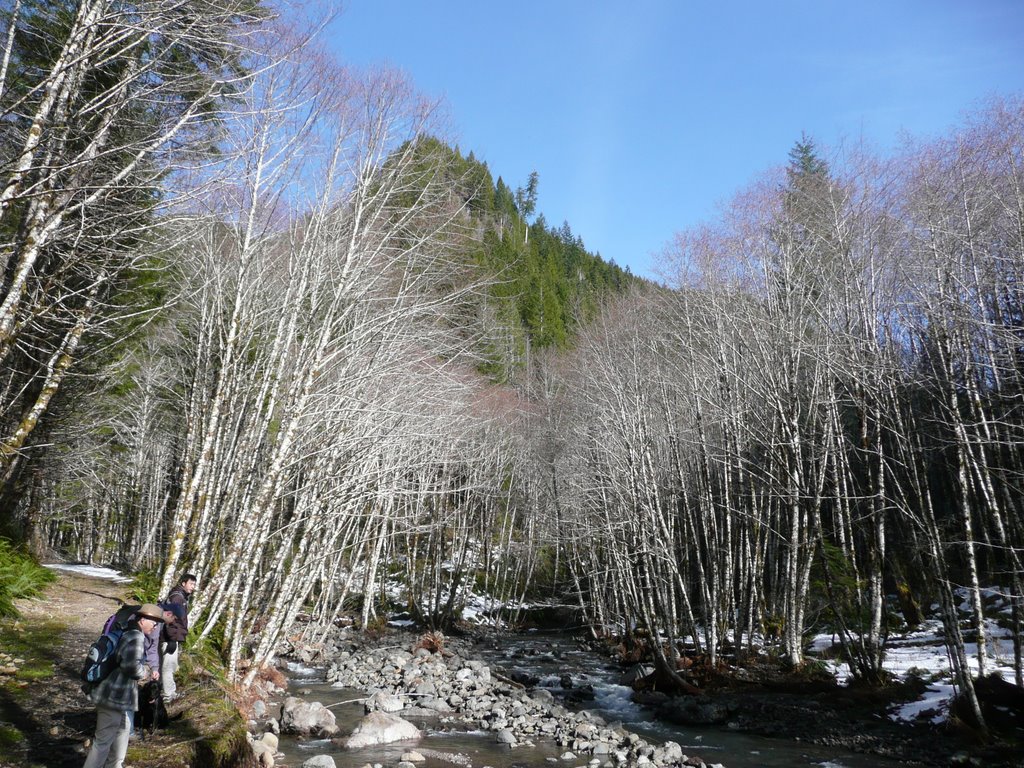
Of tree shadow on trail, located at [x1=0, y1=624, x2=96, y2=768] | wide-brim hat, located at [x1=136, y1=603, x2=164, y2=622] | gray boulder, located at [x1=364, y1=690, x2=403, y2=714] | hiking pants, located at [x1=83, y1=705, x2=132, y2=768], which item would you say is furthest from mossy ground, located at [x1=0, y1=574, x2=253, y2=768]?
gray boulder, located at [x1=364, y1=690, x2=403, y2=714]

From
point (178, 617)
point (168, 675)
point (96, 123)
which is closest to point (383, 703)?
point (168, 675)

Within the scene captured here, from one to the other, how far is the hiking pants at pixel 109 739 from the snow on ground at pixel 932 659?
29.5 ft

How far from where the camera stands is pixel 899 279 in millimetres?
9953

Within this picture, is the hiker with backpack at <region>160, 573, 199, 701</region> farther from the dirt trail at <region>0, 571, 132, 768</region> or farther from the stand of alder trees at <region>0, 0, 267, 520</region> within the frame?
the stand of alder trees at <region>0, 0, 267, 520</region>

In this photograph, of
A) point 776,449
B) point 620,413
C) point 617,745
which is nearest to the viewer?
point 617,745

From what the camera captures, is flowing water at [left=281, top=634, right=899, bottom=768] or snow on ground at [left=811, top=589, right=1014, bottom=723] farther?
snow on ground at [left=811, top=589, right=1014, bottom=723]

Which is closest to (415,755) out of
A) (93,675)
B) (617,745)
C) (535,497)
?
(617,745)

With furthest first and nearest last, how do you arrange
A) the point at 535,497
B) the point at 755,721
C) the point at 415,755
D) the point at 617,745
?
the point at 535,497, the point at 755,721, the point at 617,745, the point at 415,755

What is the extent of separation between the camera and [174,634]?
5902 millimetres

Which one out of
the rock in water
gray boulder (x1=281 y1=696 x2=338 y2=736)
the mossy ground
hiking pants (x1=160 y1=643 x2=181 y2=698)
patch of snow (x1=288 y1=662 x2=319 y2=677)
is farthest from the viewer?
patch of snow (x1=288 y1=662 x2=319 y2=677)

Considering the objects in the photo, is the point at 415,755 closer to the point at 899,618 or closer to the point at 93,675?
the point at 93,675

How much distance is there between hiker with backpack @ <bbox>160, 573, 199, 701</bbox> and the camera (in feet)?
19.2

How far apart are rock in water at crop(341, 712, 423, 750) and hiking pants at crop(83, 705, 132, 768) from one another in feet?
13.2

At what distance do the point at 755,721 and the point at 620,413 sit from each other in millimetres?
6129
